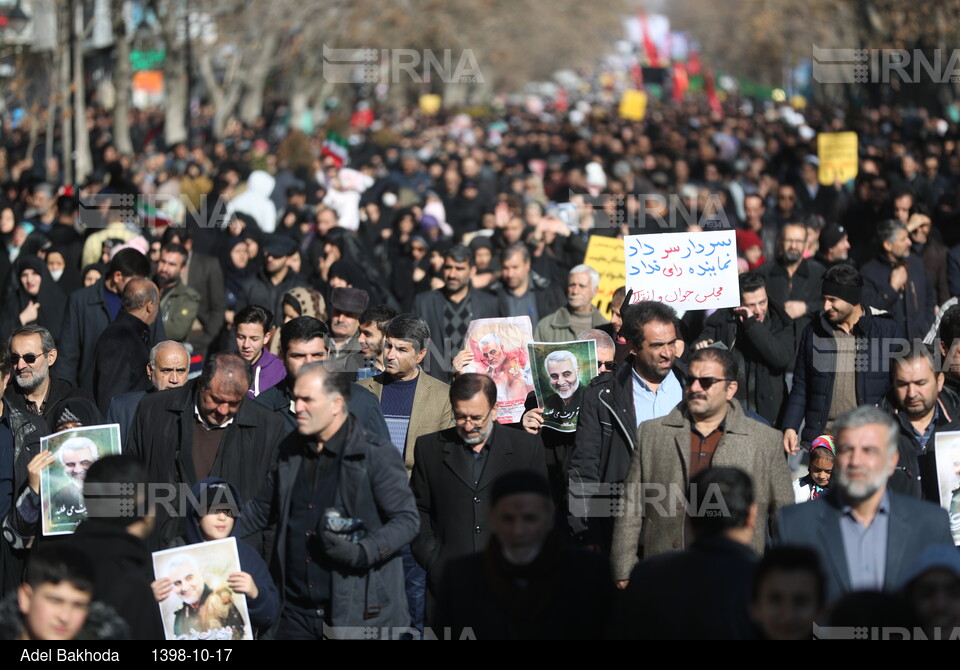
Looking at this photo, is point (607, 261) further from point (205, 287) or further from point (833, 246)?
point (205, 287)

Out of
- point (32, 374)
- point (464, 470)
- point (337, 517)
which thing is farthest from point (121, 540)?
point (32, 374)

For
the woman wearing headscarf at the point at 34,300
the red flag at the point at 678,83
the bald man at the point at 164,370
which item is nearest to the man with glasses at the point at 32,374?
the bald man at the point at 164,370

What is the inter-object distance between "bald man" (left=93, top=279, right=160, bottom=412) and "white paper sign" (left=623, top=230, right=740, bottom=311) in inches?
122

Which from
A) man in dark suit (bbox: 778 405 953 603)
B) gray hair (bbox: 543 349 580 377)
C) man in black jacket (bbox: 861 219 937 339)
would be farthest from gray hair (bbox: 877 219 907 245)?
man in dark suit (bbox: 778 405 953 603)

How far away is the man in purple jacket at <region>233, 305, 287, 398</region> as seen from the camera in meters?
8.75

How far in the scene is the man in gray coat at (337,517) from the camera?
6.11 metres

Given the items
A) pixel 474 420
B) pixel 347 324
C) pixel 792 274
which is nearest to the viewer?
pixel 474 420

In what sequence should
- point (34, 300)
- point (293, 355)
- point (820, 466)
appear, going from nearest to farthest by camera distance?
point (820, 466)
point (293, 355)
point (34, 300)

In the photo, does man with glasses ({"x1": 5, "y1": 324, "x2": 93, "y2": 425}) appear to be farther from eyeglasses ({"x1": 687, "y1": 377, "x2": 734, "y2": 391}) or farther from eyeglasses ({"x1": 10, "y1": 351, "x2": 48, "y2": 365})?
eyeglasses ({"x1": 687, "y1": 377, "x2": 734, "y2": 391})

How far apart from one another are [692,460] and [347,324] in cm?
336

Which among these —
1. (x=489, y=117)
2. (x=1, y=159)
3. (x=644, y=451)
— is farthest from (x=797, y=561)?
(x=489, y=117)

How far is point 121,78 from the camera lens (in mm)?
29625

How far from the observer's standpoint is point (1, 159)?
93.8 ft

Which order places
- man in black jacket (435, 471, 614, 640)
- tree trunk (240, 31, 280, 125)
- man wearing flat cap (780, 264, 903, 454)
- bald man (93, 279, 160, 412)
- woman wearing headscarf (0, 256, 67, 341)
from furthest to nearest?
tree trunk (240, 31, 280, 125) → woman wearing headscarf (0, 256, 67, 341) → bald man (93, 279, 160, 412) → man wearing flat cap (780, 264, 903, 454) → man in black jacket (435, 471, 614, 640)
